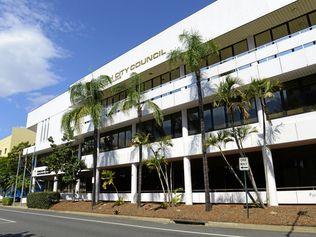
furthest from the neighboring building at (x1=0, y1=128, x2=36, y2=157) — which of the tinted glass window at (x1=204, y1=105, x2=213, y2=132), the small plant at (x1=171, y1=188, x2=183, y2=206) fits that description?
the tinted glass window at (x1=204, y1=105, x2=213, y2=132)

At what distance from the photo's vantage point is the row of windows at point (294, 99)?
1950 centimetres

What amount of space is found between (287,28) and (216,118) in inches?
297

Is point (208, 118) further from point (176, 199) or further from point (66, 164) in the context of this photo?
point (66, 164)

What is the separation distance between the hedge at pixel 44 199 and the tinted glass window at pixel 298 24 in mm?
28398

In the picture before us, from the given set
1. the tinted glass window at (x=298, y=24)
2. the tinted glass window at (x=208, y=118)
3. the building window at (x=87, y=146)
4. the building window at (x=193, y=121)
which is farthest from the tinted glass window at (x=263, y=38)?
the building window at (x=87, y=146)

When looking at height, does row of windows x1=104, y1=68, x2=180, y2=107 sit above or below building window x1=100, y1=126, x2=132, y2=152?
above

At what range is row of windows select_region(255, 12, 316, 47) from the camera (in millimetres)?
21000

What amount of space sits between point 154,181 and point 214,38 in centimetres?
1345

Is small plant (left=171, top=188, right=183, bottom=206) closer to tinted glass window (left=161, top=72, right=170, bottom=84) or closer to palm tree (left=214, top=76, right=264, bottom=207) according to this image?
palm tree (left=214, top=76, right=264, bottom=207)

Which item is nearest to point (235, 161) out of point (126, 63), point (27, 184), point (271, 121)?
point (271, 121)

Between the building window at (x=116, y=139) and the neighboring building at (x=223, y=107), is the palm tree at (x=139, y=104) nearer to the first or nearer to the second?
the neighboring building at (x=223, y=107)

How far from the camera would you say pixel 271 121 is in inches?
794

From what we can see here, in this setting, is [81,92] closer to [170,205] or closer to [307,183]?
[170,205]

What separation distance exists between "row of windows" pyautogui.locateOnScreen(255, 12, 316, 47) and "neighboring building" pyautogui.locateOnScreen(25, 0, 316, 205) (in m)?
0.06
